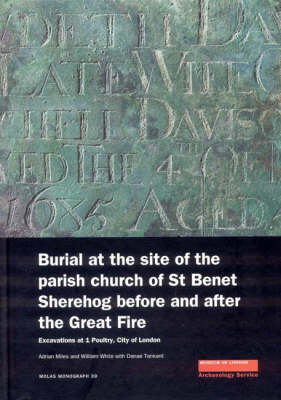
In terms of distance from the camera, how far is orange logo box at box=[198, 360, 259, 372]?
7.25 meters

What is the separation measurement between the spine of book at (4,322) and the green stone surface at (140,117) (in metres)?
0.17

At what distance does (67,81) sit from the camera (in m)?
7.22

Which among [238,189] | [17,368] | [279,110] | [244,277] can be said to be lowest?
[17,368]

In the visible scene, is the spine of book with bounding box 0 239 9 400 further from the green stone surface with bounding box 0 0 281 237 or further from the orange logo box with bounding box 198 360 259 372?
the orange logo box with bounding box 198 360 259 372

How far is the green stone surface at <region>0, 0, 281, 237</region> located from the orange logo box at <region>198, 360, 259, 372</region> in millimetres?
812

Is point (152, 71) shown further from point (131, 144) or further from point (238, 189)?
point (238, 189)

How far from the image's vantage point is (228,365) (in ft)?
23.8

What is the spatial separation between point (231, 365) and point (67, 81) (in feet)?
6.80

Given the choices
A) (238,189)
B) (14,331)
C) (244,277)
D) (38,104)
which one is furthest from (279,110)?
(14,331)

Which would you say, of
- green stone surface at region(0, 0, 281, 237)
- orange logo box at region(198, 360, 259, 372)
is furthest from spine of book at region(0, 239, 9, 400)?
orange logo box at region(198, 360, 259, 372)

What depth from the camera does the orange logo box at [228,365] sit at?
7254 millimetres

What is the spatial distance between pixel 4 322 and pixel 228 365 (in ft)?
4.74

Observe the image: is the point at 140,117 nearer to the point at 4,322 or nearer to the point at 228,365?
the point at 4,322

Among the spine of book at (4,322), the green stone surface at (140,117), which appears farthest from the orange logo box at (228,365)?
the spine of book at (4,322)
